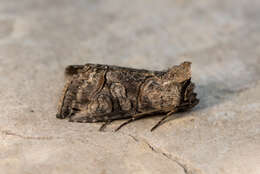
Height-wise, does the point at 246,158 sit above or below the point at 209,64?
below

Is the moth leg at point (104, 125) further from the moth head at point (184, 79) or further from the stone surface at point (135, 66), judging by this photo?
the moth head at point (184, 79)

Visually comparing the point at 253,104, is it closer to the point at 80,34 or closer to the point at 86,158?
the point at 86,158

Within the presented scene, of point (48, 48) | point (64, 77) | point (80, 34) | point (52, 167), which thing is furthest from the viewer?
point (80, 34)

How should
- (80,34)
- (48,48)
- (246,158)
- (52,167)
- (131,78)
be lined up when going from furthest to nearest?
(80,34) → (48,48) → (131,78) → (246,158) → (52,167)

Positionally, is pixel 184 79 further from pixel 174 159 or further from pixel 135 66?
pixel 135 66

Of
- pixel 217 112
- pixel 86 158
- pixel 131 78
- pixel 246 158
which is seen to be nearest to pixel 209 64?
pixel 217 112

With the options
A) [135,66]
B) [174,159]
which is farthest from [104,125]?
[135,66]
